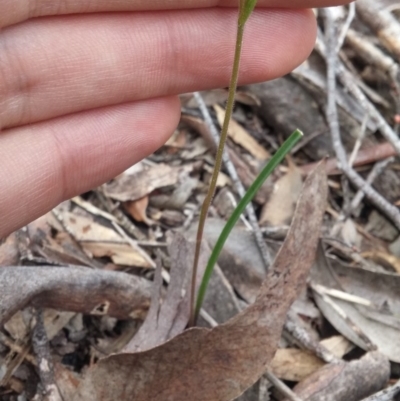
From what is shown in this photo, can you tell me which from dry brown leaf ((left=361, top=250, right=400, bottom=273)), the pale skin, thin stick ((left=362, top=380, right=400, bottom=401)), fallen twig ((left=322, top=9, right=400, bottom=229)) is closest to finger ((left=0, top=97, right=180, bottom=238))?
the pale skin

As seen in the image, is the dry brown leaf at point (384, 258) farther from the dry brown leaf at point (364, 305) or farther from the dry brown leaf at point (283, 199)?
the dry brown leaf at point (283, 199)

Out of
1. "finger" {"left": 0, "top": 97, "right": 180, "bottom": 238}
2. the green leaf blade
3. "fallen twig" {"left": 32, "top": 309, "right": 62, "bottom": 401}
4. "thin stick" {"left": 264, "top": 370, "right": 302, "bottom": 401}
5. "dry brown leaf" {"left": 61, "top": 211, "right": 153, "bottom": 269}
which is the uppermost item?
the green leaf blade

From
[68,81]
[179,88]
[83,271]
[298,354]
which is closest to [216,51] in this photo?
[179,88]

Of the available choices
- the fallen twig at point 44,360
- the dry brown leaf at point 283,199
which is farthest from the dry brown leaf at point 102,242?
the dry brown leaf at point 283,199

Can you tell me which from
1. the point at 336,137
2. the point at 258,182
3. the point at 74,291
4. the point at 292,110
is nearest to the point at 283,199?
the point at 336,137

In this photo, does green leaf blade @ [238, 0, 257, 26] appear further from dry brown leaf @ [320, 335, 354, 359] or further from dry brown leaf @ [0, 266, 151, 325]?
dry brown leaf @ [320, 335, 354, 359]

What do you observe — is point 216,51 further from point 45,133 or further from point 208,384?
point 208,384
